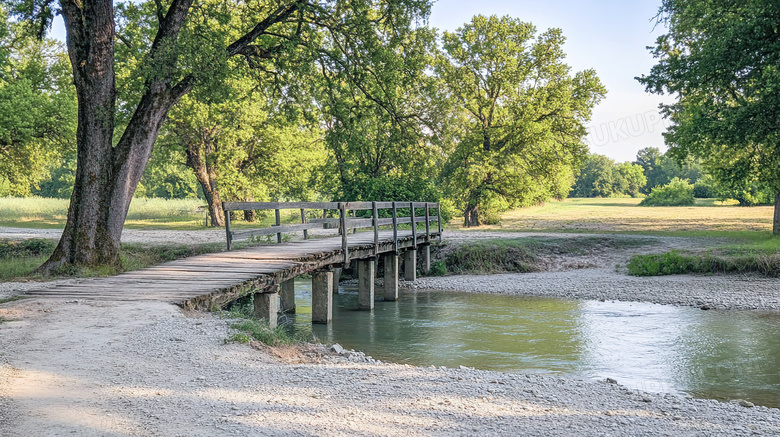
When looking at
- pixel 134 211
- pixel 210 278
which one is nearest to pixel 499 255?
pixel 210 278

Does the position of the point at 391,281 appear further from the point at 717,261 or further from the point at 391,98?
the point at 717,261

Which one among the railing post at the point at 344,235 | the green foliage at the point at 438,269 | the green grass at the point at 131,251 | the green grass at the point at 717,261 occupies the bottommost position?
the green foliage at the point at 438,269

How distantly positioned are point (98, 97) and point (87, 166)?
1.50m

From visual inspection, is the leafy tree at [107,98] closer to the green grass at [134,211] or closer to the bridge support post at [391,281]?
the bridge support post at [391,281]

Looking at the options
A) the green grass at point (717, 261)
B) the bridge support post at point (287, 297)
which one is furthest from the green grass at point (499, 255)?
the bridge support post at point (287, 297)

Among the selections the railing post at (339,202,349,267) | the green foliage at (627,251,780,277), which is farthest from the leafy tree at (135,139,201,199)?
the green foliage at (627,251,780,277)

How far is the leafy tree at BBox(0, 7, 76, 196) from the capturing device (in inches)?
878

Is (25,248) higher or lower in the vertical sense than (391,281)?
higher

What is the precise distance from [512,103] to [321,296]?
2195cm

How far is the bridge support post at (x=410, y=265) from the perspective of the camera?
20112mm

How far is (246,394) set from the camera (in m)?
5.25

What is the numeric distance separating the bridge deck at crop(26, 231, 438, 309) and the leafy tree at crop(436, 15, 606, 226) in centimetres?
1901

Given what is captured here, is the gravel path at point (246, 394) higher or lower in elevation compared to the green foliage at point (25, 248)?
lower

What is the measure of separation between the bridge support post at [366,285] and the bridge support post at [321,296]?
2163mm
